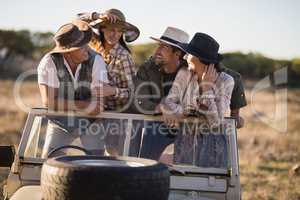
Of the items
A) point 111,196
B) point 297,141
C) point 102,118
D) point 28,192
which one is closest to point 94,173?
point 111,196

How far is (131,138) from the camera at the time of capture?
16.5ft

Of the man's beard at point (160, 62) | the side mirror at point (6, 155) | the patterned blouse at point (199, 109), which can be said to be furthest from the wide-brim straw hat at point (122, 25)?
the side mirror at point (6, 155)

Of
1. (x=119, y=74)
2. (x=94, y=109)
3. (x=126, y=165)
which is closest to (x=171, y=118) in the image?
(x=94, y=109)

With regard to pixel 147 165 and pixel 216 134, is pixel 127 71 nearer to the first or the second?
pixel 216 134

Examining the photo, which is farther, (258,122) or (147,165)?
(258,122)

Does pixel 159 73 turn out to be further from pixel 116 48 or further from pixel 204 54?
pixel 204 54

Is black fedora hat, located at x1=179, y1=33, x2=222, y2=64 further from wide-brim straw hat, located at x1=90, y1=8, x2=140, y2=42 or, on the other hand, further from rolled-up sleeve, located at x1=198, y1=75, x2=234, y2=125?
wide-brim straw hat, located at x1=90, y1=8, x2=140, y2=42

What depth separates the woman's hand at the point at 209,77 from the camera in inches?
207

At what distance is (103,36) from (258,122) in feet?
51.6

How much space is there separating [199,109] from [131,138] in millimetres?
601

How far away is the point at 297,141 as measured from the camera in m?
16.4

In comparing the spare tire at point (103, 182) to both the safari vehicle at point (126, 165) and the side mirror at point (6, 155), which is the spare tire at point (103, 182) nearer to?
the safari vehicle at point (126, 165)

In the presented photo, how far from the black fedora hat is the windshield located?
0.59m

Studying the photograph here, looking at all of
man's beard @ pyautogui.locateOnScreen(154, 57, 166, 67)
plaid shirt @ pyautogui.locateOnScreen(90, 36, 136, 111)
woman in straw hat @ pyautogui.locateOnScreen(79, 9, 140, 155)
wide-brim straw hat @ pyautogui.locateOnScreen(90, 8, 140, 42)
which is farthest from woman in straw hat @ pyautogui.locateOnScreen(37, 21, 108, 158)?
wide-brim straw hat @ pyautogui.locateOnScreen(90, 8, 140, 42)
